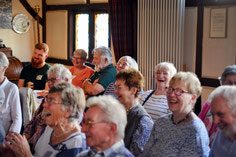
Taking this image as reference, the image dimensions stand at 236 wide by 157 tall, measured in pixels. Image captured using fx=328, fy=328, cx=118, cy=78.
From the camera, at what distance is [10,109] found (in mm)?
3213

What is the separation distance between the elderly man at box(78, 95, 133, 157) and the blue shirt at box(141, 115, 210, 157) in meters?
0.51

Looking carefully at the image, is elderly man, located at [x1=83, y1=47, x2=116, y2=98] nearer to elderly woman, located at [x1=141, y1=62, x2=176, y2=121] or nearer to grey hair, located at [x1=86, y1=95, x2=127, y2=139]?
elderly woman, located at [x1=141, y1=62, x2=176, y2=121]

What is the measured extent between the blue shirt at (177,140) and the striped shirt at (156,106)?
705mm

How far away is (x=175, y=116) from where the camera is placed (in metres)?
2.47

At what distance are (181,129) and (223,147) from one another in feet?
1.15

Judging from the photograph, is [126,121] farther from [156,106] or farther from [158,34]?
[158,34]

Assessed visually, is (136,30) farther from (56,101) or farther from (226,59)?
(56,101)

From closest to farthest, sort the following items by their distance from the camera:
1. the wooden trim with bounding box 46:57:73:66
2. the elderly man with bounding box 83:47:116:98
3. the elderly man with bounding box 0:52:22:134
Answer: the elderly man with bounding box 0:52:22:134 → the elderly man with bounding box 83:47:116:98 → the wooden trim with bounding box 46:57:73:66

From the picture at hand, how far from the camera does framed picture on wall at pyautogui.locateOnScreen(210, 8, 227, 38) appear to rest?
206 inches

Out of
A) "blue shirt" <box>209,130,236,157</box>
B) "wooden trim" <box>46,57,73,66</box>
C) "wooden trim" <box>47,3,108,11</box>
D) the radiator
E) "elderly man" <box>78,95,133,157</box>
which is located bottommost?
"blue shirt" <box>209,130,236,157</box>

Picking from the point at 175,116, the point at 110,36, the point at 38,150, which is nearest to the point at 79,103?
the point at 38,150

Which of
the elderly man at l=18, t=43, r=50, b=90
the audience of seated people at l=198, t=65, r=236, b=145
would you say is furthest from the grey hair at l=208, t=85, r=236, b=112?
the elderly man at l=18, t=43, r=50, b=90

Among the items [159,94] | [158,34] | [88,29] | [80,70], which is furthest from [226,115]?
[88,29]

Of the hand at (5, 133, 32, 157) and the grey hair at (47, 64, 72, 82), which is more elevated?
the grey hair at (47, 64, 72, 82)
